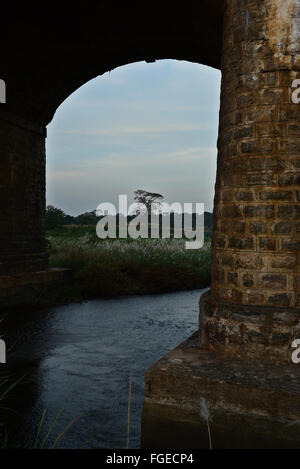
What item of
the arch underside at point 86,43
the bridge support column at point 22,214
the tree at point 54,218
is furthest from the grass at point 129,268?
the tree at point 54,218

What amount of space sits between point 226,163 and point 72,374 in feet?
9.76

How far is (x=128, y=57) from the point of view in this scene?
31.9ft

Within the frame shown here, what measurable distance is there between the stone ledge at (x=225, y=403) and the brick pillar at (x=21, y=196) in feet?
21.5

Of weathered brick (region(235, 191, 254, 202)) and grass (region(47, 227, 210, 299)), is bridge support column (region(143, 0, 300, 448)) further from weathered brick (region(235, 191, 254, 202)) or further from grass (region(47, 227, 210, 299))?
grass (region(47, 227, 210, 299))

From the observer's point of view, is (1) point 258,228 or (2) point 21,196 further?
(2) point 21,196

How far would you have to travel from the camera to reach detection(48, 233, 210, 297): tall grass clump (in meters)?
11.1

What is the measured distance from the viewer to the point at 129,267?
39.6ft

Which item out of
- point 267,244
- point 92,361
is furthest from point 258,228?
point 92,361

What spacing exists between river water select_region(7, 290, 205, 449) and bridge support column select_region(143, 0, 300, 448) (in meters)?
0.66

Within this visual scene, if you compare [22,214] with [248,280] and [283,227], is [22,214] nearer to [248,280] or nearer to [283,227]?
[248,280]

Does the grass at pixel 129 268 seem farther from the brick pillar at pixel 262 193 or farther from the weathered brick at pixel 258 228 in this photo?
the weathered brick at pixel 258 228

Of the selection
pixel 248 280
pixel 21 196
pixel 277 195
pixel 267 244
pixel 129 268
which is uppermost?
pixel 21 196

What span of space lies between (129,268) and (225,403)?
344 inches

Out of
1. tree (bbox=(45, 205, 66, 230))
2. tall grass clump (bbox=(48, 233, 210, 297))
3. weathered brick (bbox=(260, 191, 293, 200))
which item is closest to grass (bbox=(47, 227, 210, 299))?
tall grass clump (bbox=(48, 233, 210, 297))
